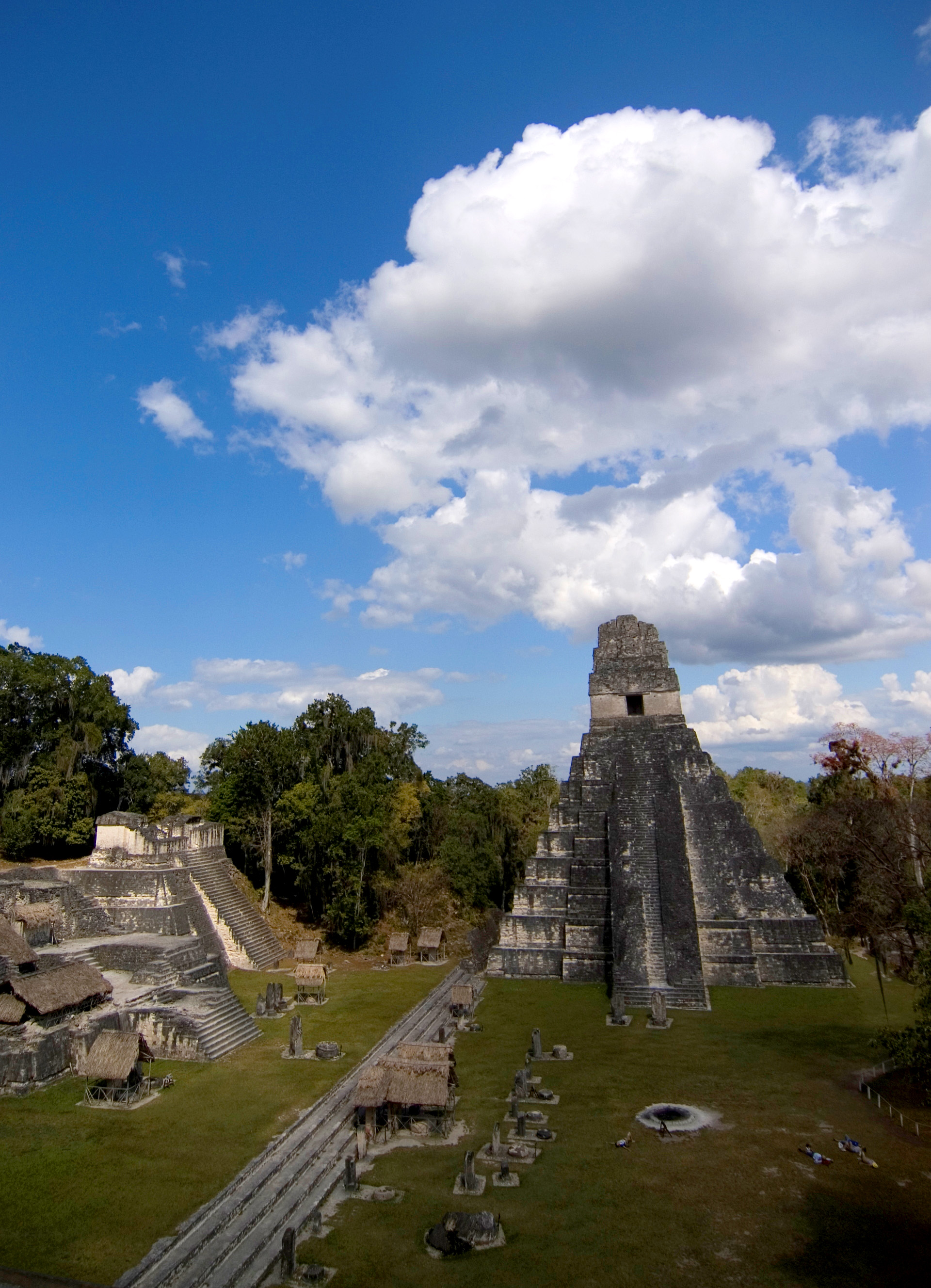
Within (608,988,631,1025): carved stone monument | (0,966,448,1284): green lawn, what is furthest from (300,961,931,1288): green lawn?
(0,966,448,1284): green lawn

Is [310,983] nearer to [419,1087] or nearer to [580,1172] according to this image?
[419,1087]

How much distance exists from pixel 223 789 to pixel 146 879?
9.67 meters

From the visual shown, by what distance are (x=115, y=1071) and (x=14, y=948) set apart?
6582 mm

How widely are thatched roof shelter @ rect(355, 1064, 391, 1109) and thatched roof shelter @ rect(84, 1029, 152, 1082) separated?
201 inches

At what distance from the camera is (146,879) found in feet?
92.9

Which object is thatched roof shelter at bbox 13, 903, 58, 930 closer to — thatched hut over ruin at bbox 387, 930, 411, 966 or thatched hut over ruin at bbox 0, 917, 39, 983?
thatched hut over ruin at bbox 0, 917, 39, 983

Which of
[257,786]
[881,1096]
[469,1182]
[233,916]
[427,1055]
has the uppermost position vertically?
[257,786]

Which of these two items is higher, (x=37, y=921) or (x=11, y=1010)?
(x=37, y=921)

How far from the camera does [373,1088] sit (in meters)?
14.3

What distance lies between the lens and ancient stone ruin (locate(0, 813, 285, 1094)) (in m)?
17.8

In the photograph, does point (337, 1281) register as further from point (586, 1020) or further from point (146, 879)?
point (146, 879)

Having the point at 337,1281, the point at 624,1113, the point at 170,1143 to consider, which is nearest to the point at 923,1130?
the point at 624,1113

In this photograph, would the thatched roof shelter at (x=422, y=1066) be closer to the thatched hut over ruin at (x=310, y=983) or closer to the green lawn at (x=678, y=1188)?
the green lawn at (x=678, y=1188)

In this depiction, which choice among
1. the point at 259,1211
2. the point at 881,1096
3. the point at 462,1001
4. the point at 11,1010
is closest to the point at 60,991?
the point at 11,1010
